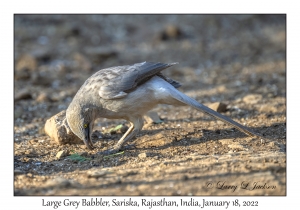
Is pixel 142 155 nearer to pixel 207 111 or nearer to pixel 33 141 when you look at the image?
pixel 207 111

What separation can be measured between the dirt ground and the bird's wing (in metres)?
1.02

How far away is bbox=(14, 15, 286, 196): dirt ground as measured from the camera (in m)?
5.87

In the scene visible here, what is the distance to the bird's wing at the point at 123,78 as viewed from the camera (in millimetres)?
7348

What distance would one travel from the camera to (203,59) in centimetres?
1557

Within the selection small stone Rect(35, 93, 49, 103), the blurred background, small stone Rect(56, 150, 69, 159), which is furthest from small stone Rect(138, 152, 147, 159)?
small stone Rect(35, 93, 49, 103)

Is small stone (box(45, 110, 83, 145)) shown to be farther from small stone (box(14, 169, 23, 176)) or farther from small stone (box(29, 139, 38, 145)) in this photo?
small stone (box(14, 169, 23, 176))

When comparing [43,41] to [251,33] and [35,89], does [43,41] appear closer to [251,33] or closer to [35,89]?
[35,89]

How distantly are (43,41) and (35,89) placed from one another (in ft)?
16.0

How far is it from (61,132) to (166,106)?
341cm

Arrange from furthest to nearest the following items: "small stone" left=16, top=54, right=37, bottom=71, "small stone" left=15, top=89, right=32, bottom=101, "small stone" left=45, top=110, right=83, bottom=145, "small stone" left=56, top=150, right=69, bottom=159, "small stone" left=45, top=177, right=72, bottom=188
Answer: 1. "small stone" left=16, top=54, right=37, bottom=71
2. "small stone" left=15, top=89, right=32, bottom=101
3. "small stone" left=45, top=110, right=83, bottom=145
4. "small stone" left=56, top=150, right=69, bottom=159
5. "small stone" left=45, top=177, right=72, bottom=188

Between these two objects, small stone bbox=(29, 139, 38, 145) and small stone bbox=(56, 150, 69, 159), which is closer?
small stone bbox=(56, 150, 69, 159)

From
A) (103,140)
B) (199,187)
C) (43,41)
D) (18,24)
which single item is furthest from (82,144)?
(18,24)

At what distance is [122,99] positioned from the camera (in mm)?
7398

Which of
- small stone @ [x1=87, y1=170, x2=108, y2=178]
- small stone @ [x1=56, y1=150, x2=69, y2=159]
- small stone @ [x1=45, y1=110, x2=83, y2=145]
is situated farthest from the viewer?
small stone @ [x1=45, y1=110, x2=83, y2=145]
